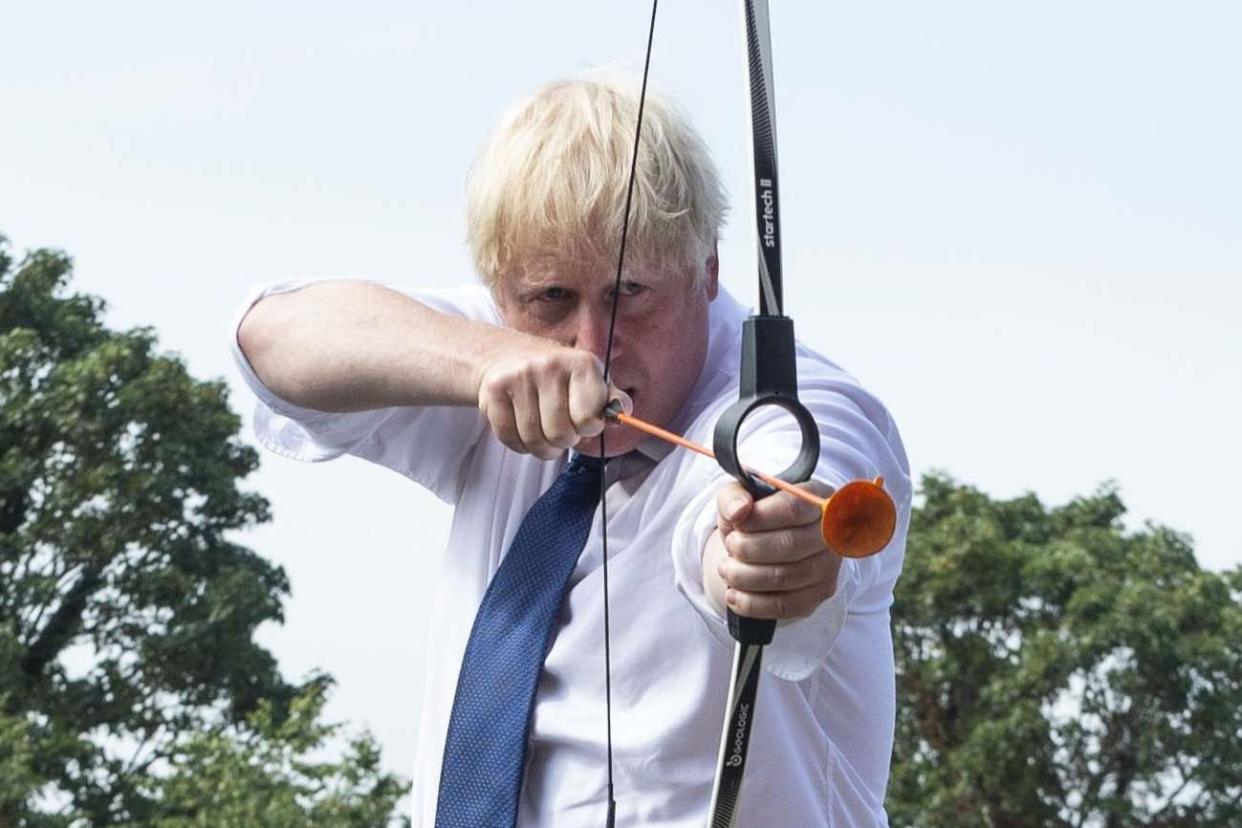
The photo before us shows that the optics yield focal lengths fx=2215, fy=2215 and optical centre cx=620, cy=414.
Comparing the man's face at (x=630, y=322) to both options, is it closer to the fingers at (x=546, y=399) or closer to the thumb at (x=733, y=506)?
the fingers at (x=546, y=399)

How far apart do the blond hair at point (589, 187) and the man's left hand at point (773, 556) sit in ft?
1.50

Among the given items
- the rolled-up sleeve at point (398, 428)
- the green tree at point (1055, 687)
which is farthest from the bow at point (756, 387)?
the green tree at point (1055, 687)

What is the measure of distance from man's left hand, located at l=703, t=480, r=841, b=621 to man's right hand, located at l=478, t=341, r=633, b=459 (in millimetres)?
179

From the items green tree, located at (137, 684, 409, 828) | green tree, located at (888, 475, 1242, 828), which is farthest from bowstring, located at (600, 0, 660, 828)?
green tree, located at (888, 475, 1242, 828)

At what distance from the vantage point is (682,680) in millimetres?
2297

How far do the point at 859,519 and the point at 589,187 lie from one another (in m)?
0.69

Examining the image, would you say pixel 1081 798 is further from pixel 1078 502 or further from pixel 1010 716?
pixel 1078 502

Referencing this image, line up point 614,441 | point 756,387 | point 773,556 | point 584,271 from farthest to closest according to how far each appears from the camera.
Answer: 1. point 614,441
2. point 584,271
3. point 756,387
4. point 773,556

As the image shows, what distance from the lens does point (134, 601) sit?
17359mm

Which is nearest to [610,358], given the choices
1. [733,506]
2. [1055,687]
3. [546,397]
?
[546,397]

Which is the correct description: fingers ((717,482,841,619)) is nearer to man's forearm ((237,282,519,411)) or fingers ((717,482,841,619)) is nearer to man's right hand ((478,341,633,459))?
man's right hand ((478,341,633,459))

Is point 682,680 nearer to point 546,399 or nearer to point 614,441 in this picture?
point 614,441

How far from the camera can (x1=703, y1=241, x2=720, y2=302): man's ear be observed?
7.89ft

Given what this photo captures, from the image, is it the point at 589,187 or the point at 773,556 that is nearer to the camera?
the point at 773,556
